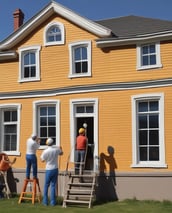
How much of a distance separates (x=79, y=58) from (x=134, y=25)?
3.02 metres

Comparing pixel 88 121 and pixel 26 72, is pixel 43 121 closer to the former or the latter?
pixel 88 121

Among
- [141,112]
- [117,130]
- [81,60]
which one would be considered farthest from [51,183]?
[81,60]

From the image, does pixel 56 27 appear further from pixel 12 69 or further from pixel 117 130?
pixel 117 130

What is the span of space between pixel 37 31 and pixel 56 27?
37.2 inches

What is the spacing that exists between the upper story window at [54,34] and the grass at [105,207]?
6912mm

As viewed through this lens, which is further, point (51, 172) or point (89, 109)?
point (89, 109)

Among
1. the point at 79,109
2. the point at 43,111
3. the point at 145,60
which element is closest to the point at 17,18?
the point at 43,111

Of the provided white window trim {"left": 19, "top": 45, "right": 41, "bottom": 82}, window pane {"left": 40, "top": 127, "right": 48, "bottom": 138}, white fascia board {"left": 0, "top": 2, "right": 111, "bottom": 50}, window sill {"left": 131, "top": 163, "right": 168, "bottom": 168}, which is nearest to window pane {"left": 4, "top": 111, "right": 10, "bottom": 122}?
white window trim {"left": 19, "top": 45, "right": 41, "bottom": 82}

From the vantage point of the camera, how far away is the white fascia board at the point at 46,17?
16.8 metres

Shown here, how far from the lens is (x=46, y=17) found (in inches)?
709

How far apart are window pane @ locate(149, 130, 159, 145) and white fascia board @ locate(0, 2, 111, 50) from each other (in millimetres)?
4322

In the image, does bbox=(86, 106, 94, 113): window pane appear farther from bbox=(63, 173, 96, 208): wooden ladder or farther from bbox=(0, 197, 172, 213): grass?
bbox=(0, 197, 172, 213): grass

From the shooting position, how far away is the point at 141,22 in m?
18.6

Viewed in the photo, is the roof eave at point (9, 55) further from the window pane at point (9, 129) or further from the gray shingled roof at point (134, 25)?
the gray shingled roof at point (134, 25)
